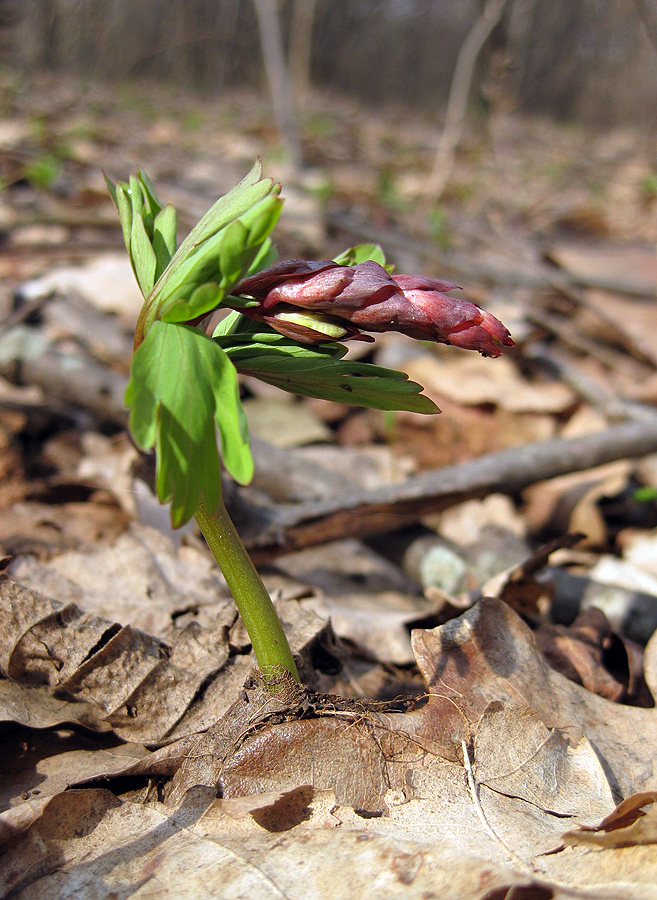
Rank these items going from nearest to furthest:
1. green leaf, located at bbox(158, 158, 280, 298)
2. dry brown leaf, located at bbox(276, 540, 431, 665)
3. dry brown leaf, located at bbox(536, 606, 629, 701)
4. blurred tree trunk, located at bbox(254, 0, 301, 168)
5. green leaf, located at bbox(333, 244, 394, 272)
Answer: green leaf, located at bbox(158, 158, 280, 298)
green leaf, located at bbox(333, 244, 394, 272)
dry brown leaf, located at bbox(536, 606, 629, 701)
dry brown leaf, located at bbox(276, 540, 431, 665)
blurred tree trunk, located at bbox(254, 0, 301, 168)

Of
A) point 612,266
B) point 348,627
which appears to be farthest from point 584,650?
point 612,266

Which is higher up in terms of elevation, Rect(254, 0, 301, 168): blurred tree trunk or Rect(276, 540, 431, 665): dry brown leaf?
Rect(254, 0, 301, 168): blurred tree trunk

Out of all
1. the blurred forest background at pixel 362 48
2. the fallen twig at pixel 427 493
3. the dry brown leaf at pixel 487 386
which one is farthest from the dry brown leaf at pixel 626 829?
the blurred forest background at pixel 362 48

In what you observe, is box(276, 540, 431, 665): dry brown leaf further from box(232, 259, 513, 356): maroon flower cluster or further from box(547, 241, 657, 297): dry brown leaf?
box(547, 241, 657, 297): dry brown leaf

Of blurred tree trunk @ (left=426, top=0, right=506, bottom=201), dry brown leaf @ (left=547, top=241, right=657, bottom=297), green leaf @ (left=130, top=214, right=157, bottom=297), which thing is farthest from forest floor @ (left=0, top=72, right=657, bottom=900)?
blurred tree trunk @ (left=426, top=0, right=506, bottom=201)

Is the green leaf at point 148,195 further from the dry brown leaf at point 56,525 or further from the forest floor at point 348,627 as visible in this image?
the dry brown leaf at point 56,525

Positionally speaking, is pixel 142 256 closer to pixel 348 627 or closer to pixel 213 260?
pixel 213 260
